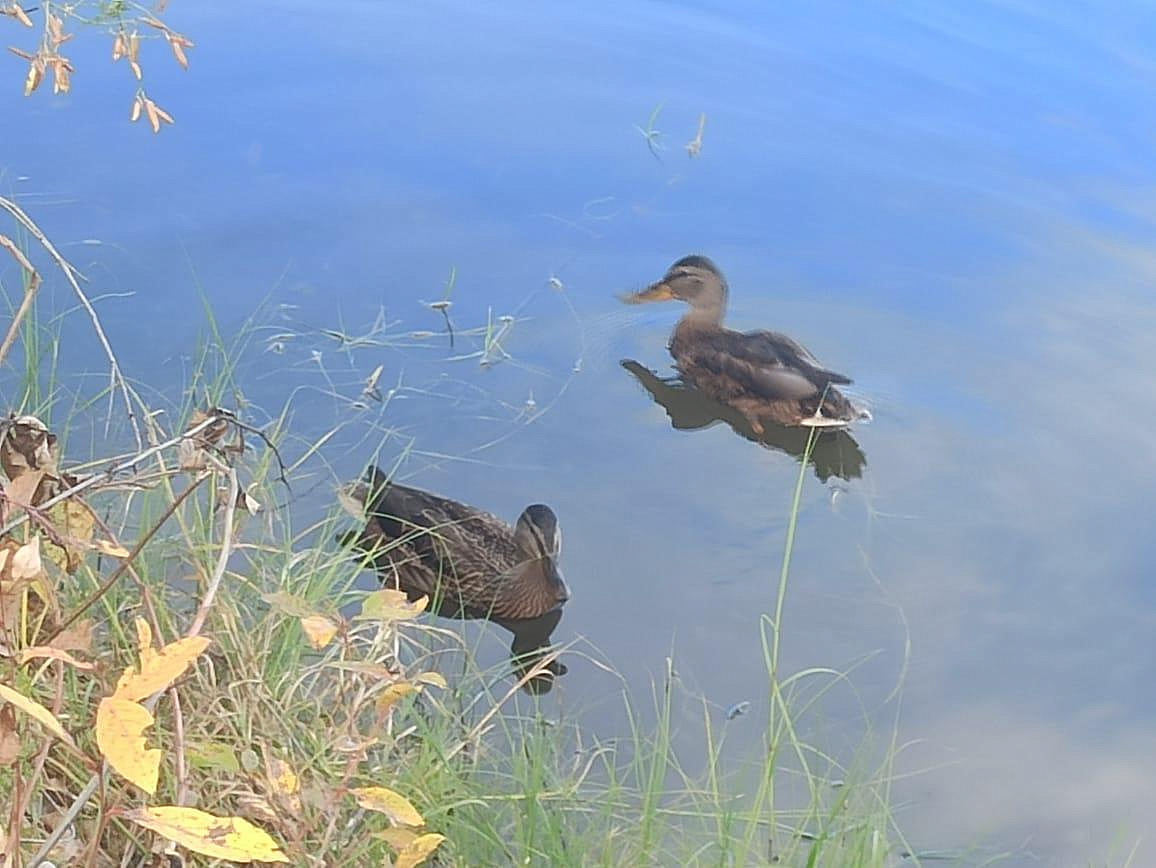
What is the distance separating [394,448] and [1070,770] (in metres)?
2.00

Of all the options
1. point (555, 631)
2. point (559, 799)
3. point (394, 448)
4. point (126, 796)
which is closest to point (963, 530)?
point (555, 631)

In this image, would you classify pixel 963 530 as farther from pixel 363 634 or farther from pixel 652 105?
pixel 652 105

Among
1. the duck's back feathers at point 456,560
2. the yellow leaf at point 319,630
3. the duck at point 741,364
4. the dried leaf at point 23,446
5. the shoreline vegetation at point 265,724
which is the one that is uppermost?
the dried leaf at point 23,446

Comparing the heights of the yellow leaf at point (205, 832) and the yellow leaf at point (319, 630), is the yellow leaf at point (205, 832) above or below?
above

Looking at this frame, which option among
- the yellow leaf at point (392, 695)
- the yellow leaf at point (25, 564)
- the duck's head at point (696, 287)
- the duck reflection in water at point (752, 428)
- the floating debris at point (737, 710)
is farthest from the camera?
the duck's head at point (696, 287)

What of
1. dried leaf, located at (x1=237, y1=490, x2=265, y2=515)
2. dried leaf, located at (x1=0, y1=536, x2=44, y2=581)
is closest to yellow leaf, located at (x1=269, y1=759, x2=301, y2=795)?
dried leaf, located at (x1=237, y1=490, x2=265, y2=515)

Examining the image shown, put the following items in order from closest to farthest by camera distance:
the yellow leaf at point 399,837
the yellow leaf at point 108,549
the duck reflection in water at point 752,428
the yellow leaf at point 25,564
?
the yellow leaf at point 25,564
the yellow leaf at point 108,549
the yellow leaf at point 399,837
the duck reflection in water at point 752,428

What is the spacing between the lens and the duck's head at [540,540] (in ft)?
12.2

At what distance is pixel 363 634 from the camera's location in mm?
2850

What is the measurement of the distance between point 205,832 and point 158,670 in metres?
0.16

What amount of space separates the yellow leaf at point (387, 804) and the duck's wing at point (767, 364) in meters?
2.91

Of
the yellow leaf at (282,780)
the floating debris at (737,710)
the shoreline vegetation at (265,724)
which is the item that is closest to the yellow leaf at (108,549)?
the shoreline vegetation at (265,724)

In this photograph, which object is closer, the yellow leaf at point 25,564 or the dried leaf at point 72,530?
the yellow leaf at point 25,564

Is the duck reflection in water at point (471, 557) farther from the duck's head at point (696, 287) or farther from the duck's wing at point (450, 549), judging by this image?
the duck's head at point (696, 287)
